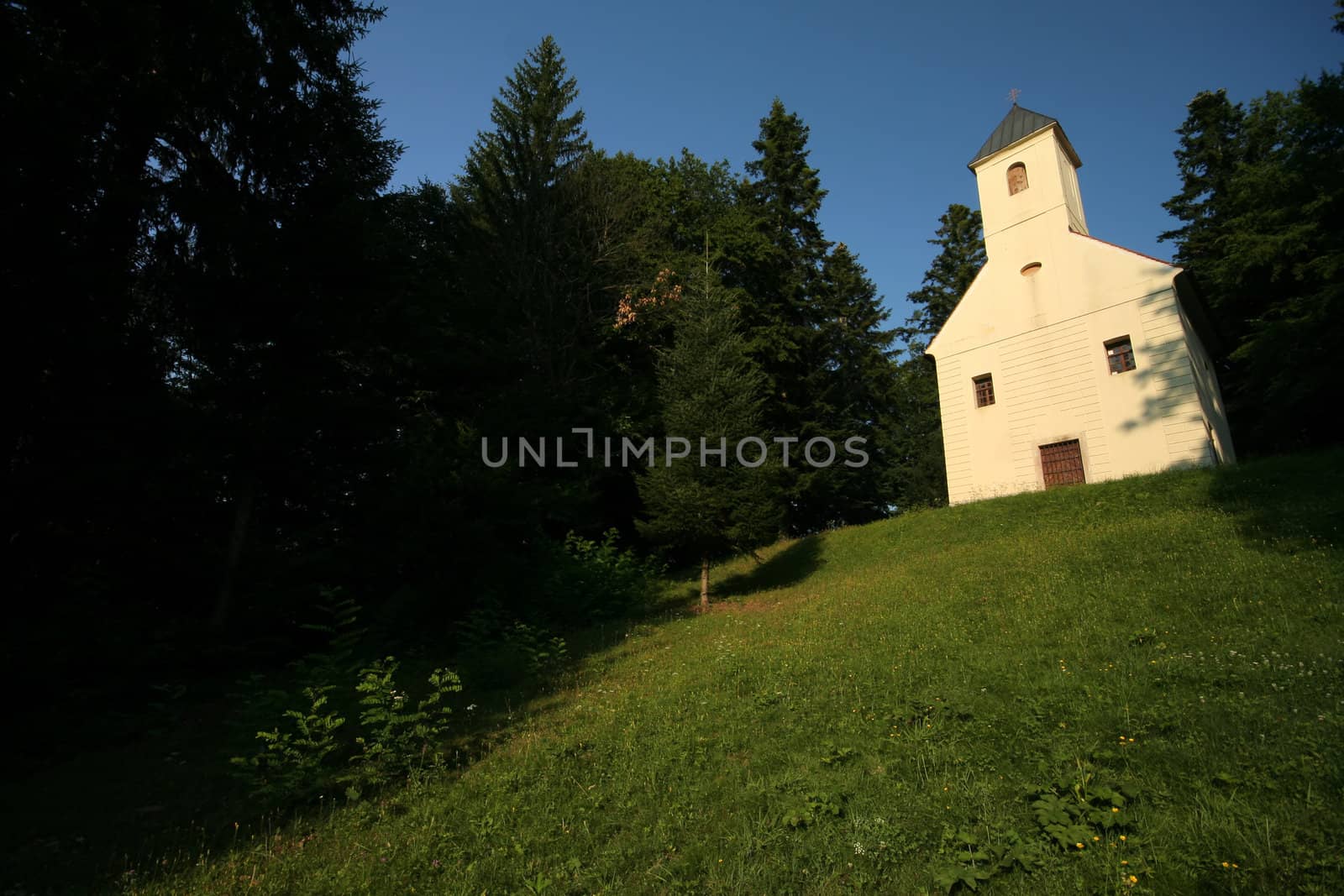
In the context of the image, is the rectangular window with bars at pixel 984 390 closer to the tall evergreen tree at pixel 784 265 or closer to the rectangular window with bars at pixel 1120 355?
the rectangular window with bars at pixel 1120 355

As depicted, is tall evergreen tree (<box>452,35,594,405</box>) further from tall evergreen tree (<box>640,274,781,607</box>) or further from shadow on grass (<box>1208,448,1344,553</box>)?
shadow on grass (<box>1208,448,1344,553</box>)

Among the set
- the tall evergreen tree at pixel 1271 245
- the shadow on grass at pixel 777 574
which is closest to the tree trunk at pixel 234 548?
the shadow on grass at pixel 777 574

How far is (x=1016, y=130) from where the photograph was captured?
76.8 feet

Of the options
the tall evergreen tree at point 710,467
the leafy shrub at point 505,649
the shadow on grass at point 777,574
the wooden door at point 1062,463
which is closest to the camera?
the leafy shrub at point 505,649

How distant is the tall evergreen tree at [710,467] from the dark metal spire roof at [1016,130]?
50.7 ft

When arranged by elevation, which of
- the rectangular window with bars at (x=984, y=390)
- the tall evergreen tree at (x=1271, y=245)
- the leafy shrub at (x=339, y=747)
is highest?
the tall evergreen tree at (x=1271, y=245)

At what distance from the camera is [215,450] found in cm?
1166

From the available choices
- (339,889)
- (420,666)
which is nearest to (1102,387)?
(420,666)

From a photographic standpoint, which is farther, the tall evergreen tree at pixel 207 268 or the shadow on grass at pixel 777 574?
the shadow on grass at pixel 777 574

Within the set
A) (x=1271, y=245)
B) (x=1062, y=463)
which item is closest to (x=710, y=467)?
(x=1062, y=463)

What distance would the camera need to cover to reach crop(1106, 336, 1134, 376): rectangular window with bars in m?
19.3

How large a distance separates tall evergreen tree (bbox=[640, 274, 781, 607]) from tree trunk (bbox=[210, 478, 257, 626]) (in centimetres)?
820

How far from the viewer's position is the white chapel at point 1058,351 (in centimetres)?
1858

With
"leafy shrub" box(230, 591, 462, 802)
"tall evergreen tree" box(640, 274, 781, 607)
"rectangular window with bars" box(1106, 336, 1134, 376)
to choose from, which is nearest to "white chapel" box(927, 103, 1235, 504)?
"rectangular window with bars" box(1106, 336, 1134, 376)
